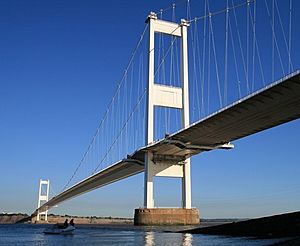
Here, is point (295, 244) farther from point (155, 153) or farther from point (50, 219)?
point (50, 219)

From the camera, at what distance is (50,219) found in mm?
97312

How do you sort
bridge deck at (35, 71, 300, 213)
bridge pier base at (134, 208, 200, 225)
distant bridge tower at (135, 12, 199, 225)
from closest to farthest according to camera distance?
bridge deck at (35, 71, 300, 213) → bridge pier base at (134, 208, 200, 225) → distant bridge tower at (135, 12, 199, 225)

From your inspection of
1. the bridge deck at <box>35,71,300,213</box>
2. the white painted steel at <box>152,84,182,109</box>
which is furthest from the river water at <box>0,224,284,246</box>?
the white painted steel at <box>152,84,182,109</box>

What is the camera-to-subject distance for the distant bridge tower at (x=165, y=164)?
3944cm

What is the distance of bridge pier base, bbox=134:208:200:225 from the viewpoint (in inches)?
1535

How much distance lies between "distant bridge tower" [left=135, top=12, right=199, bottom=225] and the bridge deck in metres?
0.89

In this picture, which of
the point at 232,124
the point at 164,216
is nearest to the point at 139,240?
the point at 232,124

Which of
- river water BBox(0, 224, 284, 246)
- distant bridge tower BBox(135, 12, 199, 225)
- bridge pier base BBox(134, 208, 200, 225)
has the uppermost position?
distant bridge tower BBox(135, 12, 199, 225)

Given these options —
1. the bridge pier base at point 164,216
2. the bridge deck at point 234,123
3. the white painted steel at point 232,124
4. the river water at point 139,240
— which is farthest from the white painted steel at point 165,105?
the river water at point 139,240

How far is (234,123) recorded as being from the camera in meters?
32.7

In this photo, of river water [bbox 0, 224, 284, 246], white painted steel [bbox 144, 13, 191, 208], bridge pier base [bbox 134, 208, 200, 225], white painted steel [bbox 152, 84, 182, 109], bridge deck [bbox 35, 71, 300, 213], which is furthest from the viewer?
white painted steel [bbox 152, 84, 182, 109]

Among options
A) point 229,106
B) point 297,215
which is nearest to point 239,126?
point 229,106

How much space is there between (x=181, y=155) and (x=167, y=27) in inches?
484

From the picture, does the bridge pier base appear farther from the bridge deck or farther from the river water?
the river water
